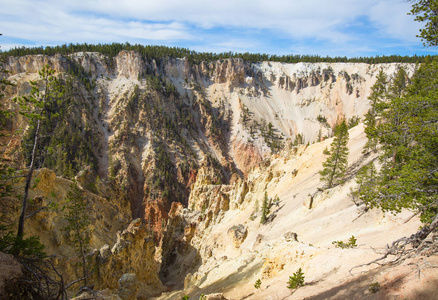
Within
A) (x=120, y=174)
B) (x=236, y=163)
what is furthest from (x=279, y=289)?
(x=236, y=163)

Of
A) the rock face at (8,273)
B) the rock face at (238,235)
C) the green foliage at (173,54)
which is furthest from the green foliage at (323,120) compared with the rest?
the rock face at (8,273)

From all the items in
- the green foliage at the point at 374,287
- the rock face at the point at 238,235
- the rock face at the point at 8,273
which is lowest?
the rock face at the point at 238,235

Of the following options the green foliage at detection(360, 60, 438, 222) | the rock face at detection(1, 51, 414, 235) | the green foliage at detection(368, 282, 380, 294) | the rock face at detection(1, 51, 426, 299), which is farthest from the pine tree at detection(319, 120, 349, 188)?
the rock face at detection(1, 51, 414, 235)

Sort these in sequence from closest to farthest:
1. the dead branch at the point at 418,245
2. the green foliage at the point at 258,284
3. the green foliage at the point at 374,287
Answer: the dead branch at the point at 418,245 → the green foliage at the point at 374,287 → the green foliage at the point at 258,284

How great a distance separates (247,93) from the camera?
124m

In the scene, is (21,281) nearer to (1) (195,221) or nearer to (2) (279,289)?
(2) (279,289)

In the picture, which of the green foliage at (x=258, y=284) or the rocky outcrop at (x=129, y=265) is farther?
the rocky outcrop at (x=129, y=265)

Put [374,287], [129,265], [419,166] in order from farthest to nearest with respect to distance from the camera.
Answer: [129,265], [419,166], [374,287]

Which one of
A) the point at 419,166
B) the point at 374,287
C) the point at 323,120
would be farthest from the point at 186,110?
the point at 374,287

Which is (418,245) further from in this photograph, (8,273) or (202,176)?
(202,176)

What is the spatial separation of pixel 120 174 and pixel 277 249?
7055 centimetres

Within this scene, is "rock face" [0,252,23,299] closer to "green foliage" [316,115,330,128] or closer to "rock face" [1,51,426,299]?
"rock face" [1,51,426,299]

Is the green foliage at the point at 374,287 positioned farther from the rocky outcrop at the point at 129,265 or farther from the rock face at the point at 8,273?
the rocky outcrop at the point at 129,265

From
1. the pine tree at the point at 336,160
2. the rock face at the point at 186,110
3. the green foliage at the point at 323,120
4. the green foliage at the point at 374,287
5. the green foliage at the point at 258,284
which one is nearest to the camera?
the green foliage at the point at 374,287
